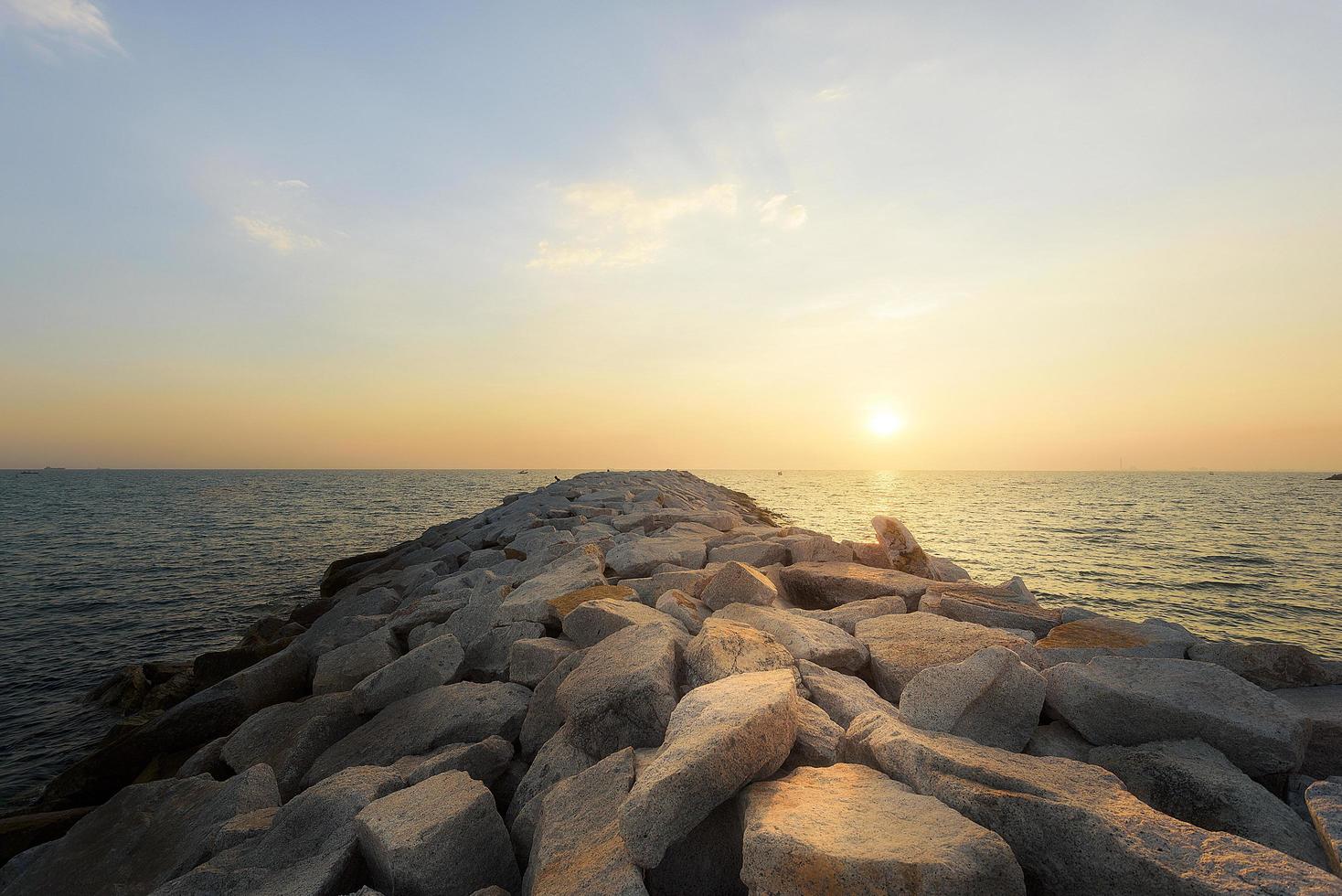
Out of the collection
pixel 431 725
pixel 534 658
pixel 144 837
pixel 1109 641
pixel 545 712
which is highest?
pixel 1109 641

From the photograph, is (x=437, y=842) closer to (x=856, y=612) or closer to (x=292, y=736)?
(x=292, y=736)

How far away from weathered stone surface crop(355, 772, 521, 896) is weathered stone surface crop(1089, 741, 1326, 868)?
92.1 inches

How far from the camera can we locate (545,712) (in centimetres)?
312

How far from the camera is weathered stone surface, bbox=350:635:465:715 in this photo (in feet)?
12.1

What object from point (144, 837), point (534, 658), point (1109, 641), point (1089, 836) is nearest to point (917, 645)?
point (1109, 641)

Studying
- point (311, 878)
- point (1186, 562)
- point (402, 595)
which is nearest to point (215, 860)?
point (311, 878)

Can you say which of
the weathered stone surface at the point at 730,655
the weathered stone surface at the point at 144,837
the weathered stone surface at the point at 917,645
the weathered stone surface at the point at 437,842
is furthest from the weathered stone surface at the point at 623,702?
the weathered stone surface at the point at 144,837

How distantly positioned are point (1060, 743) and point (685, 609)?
2.12 meters

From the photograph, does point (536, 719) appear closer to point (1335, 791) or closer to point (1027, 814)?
point (1027, 814)

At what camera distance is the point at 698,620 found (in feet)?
12.8

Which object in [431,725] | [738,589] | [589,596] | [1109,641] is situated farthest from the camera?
[589,596]

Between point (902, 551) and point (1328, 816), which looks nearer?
point (1328, 816)

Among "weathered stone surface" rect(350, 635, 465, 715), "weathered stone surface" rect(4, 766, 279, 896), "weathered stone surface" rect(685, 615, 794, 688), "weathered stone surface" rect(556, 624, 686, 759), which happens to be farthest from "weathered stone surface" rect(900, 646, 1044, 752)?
"weathered stone surface" rect(4, 766, 279, 896)

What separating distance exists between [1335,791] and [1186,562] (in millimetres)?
17600
